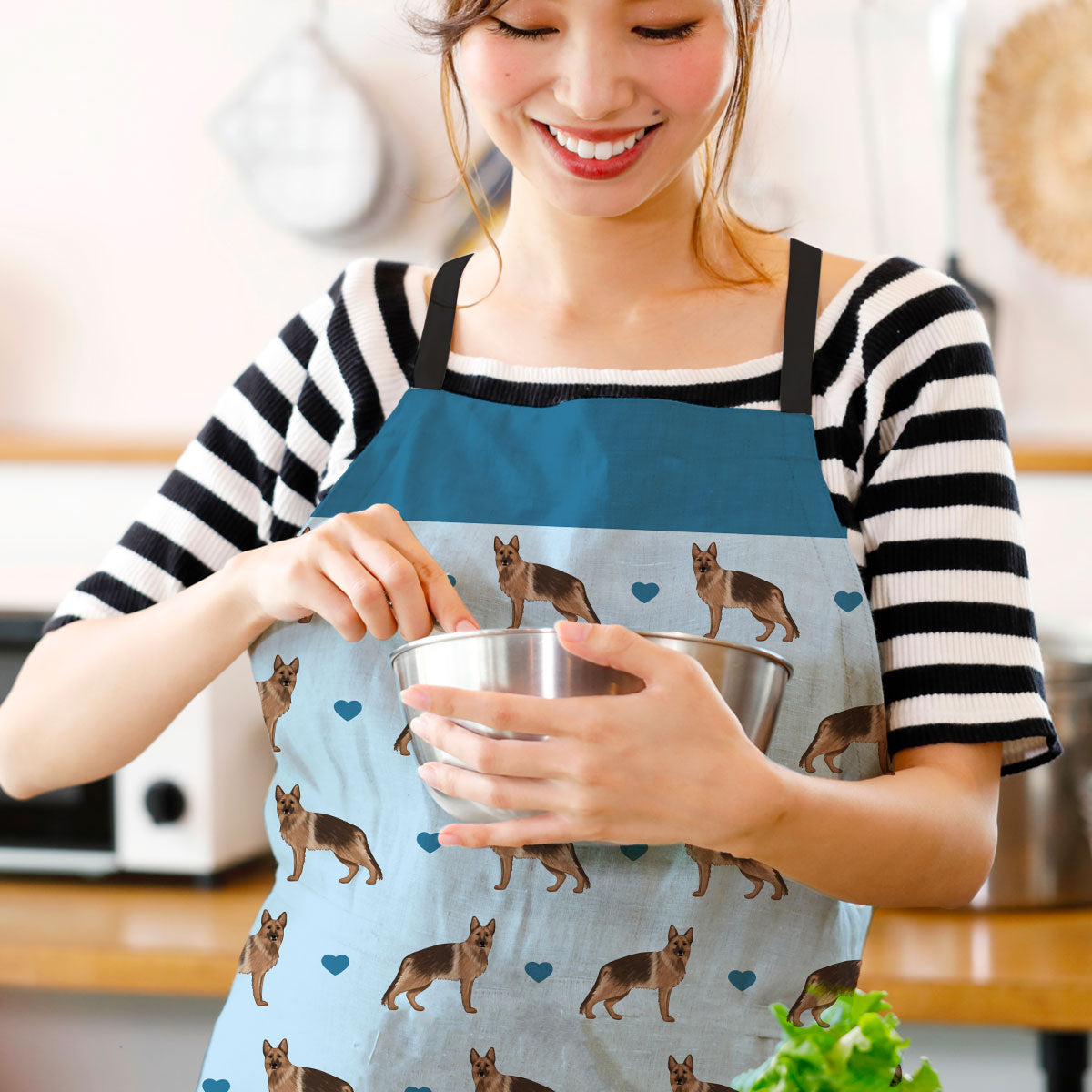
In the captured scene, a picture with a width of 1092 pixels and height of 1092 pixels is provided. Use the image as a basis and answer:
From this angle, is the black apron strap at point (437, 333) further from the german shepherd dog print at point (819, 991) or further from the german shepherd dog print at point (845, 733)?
the german shepherd dog print at point (819, 991)

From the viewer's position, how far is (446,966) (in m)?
0.84

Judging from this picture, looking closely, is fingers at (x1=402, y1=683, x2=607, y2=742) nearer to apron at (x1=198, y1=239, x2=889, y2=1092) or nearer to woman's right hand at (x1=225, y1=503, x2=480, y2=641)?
woman's right hand at (x1=225, y1=503, x2=480, y2=641)

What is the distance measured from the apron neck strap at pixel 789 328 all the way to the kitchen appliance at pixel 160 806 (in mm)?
771

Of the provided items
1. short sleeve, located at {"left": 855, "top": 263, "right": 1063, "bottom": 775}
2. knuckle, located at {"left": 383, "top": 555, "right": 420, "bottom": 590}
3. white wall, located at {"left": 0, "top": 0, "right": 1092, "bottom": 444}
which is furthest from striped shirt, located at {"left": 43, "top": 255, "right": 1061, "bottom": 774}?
white wall, located at {"left": 0, "top": 0, "right": 1092, "bottom": 444}

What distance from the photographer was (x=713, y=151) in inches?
41.0

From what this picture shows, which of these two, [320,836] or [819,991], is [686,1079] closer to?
[819,991]

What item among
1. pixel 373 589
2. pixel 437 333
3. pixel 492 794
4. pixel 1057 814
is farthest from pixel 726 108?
pixel 1057 814

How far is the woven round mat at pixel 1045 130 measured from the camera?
1702mm

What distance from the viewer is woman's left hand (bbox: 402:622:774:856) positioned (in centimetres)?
63

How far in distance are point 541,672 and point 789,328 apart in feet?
1.22

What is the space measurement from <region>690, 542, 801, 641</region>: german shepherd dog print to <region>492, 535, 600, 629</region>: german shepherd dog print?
0.27ft

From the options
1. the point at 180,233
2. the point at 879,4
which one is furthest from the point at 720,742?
the point at 180,233

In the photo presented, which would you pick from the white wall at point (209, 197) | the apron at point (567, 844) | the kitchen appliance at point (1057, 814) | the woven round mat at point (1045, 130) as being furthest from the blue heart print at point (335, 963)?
the woven round mat at point (1045, 130)

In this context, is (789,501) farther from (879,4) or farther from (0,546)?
(0,546)
